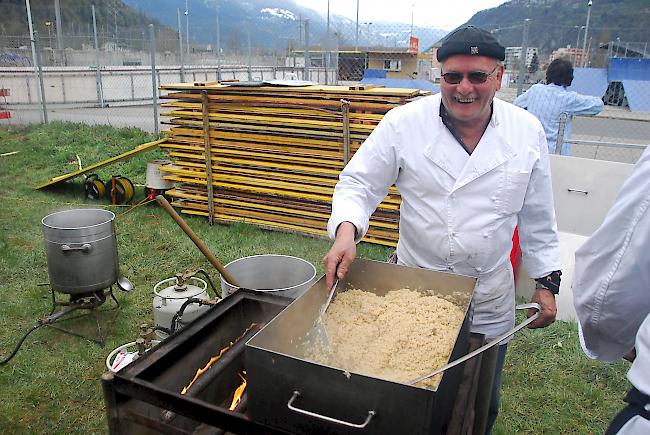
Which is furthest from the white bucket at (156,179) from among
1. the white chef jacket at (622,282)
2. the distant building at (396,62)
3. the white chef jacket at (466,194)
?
the distant building at (396,62)

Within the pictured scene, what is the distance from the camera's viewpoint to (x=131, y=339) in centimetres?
404

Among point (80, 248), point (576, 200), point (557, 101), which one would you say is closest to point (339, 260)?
point (80, 248)

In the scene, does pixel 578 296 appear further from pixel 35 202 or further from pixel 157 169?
pixel 35 202

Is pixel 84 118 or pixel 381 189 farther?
pixel 84 118

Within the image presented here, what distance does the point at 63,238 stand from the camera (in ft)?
11.9

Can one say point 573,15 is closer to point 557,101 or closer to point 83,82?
point 83,82

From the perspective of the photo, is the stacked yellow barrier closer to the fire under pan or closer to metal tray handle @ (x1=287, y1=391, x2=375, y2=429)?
the fire under pan

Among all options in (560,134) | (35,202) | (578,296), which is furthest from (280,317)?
(35,202)

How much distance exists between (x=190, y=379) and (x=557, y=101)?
5.09 meters

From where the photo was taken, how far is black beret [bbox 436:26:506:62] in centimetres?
197

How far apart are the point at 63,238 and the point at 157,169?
11.2 feet

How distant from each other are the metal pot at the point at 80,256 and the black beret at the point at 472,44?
285 cm

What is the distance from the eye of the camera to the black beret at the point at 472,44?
1.97m

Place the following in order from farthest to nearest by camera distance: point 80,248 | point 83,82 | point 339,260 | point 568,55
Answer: point 83,82 < point 568,55 < point 80,248 < point 339,260
